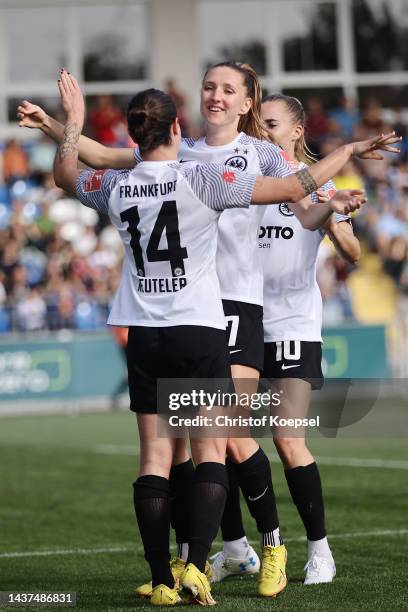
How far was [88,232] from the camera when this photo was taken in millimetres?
22500

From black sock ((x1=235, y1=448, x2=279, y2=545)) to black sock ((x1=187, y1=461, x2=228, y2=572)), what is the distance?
22.5 inches

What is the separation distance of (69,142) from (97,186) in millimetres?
319

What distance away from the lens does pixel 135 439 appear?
15.3m

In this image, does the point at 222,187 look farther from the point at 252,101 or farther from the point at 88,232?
the point at 88,232

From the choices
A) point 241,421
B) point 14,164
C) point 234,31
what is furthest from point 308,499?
point 234,31

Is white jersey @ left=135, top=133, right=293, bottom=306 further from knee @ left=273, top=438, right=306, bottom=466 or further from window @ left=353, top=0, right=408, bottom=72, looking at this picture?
window @ left=353, top=0, right=408, bottom=72

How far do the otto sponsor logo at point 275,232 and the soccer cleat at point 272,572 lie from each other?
1.50 m

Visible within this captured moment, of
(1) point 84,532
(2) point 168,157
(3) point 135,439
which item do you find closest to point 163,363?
(2) point 168,157

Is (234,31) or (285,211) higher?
(234,31)

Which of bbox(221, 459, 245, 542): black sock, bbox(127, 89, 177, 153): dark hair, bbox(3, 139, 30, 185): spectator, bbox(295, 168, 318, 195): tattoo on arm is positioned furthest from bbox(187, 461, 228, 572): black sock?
bbox(3, 139, 30, 185): spectator

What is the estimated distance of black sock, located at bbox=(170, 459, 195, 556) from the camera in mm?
5969

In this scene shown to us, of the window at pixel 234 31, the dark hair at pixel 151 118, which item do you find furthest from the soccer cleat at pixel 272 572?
the window at pixel 234 31

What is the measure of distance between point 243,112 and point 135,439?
989 centimetres

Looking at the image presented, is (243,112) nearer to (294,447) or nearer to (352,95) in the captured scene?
(294,447)
